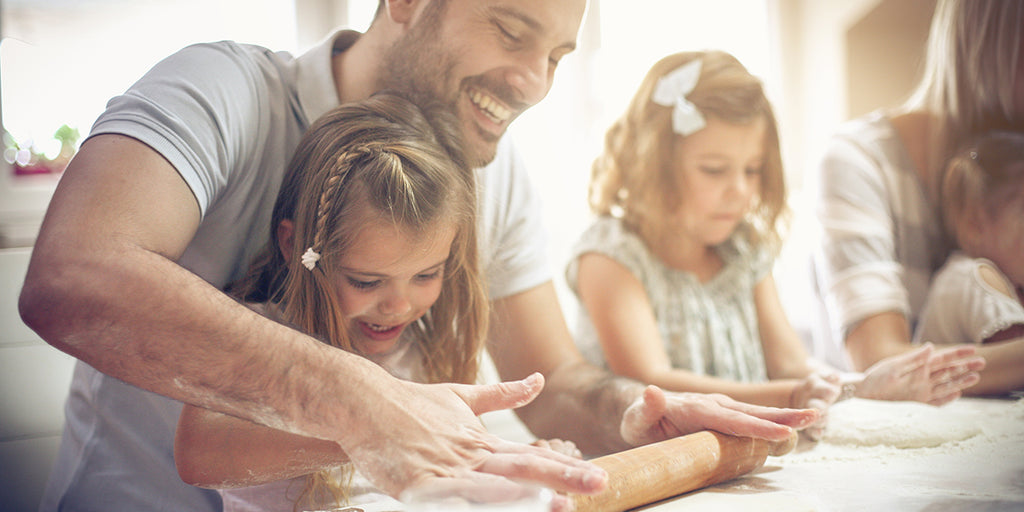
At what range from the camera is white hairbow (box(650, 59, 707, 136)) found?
40.7 inches

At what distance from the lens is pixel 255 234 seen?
713 mm

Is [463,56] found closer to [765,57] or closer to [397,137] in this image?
[397,137]

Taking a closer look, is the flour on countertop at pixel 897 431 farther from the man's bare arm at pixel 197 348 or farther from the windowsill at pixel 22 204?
the windowsill at pixel 22 204

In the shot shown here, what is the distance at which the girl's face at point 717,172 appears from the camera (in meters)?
1.04

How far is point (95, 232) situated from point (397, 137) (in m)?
0.26

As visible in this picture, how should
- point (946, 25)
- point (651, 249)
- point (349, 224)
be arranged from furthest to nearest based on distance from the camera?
point (946, 25) → point (651, 249) → point (349, 224)

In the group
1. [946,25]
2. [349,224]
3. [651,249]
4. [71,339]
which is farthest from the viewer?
[946,25]

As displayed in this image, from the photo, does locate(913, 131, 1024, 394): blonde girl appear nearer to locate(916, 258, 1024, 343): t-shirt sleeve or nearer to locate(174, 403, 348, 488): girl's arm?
locate(916, 258, 1024, 343): t-shirt sleeve

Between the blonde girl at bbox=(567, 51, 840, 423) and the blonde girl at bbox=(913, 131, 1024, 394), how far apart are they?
26 centimetres

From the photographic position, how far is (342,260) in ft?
2.17

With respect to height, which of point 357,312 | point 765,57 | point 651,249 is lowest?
point 651,249

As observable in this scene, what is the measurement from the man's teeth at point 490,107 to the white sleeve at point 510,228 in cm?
6

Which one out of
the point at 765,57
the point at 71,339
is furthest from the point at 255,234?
the point at 765,57

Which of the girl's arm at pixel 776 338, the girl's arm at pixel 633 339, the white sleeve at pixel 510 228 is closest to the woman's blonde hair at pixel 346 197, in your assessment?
the white sleeve at pixel 510 228
